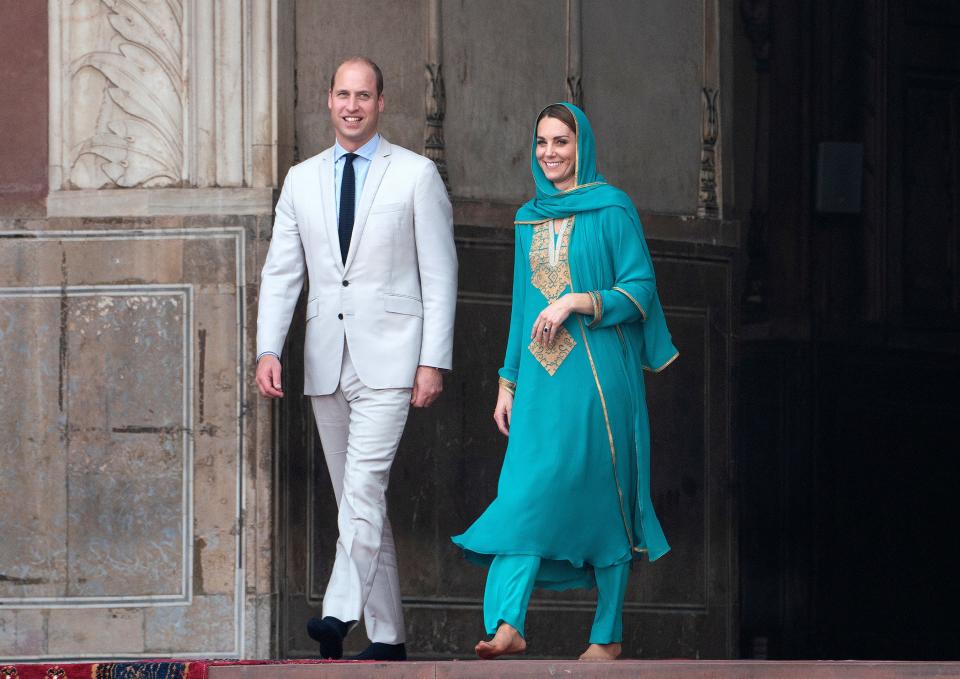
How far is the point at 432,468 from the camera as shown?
957cm

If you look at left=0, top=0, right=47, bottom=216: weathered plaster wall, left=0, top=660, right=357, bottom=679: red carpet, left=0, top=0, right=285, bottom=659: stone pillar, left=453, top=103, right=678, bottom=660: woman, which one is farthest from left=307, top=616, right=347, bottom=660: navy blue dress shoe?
left=0, top=0, right=47, bottom=216: weathered plaster wall

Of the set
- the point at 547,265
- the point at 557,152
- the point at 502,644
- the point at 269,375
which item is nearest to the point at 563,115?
the point at 557,152

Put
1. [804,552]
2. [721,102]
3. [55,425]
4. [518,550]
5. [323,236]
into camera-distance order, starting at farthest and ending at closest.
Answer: [804,552] → [721,102] → [55,425] → [323,236] → [518,550]

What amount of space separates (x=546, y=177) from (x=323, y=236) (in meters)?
0.87

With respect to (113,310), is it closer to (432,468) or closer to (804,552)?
(432,468)

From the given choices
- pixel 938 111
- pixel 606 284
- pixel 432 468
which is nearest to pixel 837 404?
pixel 938 111

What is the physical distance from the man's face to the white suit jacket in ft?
0.36

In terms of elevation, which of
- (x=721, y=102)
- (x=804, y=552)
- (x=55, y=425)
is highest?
(x=721, y=102)

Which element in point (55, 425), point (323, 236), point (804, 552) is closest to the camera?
point (323, 236)

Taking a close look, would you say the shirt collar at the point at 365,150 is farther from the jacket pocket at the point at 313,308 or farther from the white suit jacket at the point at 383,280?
the jacket pocket at the point at 313,308

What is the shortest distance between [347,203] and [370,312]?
0.42 m

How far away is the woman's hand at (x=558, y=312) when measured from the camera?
7.72 m

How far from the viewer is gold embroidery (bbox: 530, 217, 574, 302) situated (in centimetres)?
793

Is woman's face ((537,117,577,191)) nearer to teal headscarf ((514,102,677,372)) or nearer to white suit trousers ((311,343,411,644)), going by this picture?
teal headscarf ((514,102,677,372))
